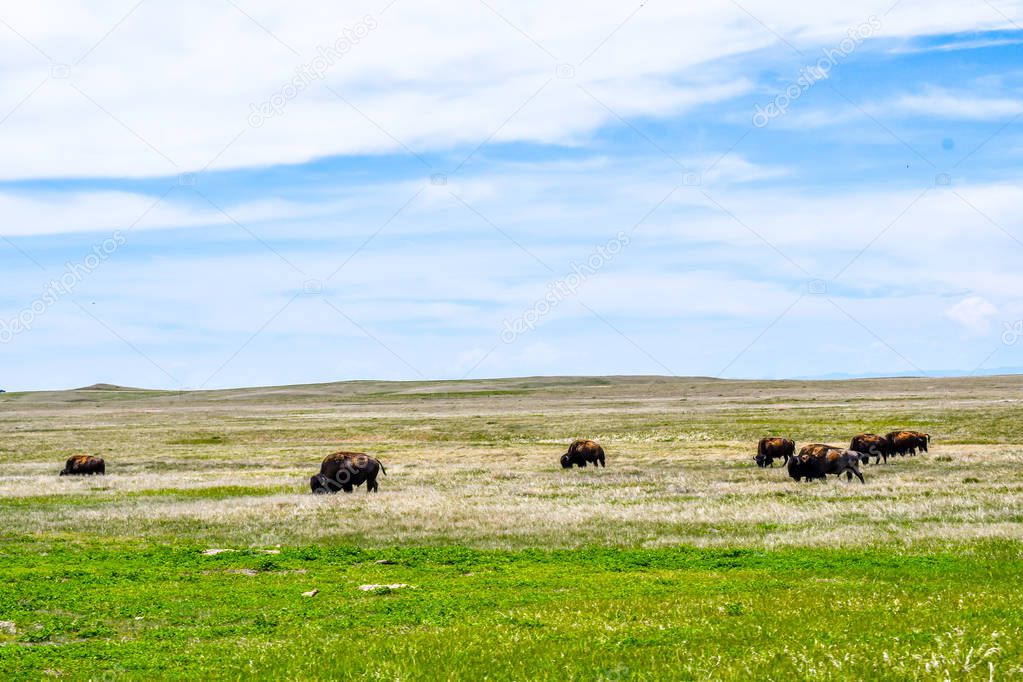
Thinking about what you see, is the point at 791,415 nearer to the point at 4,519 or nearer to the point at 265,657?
the point at 4,519

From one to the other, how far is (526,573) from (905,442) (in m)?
37.6

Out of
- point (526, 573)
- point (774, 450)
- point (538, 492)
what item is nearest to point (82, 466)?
point (538, 492)

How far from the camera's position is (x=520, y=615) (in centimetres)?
1508

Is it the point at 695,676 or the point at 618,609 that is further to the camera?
the point at 618,609

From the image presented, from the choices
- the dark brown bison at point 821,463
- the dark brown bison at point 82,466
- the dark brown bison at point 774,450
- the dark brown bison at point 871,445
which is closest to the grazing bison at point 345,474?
the dark brown bison at point 82,466

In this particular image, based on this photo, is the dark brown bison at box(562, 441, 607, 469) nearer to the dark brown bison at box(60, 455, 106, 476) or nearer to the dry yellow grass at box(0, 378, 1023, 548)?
the dry yellow grass at box(0, 378, 1023, 548)

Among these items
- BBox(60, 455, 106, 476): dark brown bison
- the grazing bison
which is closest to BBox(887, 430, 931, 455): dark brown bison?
the grazing bison

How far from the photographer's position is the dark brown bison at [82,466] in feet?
165

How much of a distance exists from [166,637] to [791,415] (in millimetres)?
78744

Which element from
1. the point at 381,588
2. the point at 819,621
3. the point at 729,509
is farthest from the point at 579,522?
the point at 819,621

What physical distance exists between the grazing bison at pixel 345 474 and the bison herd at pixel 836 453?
1836cm

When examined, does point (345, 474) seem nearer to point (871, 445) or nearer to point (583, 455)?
point (583, 455)

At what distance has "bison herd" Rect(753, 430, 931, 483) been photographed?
130ft

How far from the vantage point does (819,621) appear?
13.2 metres
